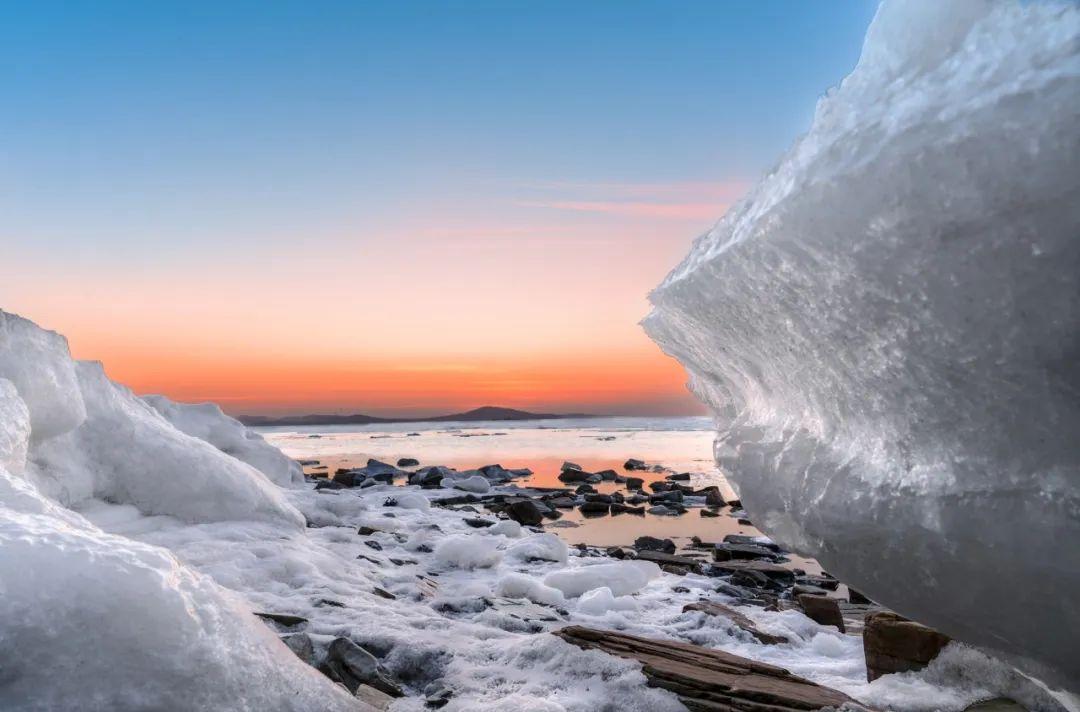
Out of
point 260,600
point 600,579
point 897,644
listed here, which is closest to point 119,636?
point 260,600

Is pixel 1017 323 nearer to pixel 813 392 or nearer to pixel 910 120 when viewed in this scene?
pixel 910 120

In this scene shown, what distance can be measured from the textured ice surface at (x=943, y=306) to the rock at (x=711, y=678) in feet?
2.44

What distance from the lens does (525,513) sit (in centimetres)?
1092

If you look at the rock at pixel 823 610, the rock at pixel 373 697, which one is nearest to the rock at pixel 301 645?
the rock at pixel 373 697

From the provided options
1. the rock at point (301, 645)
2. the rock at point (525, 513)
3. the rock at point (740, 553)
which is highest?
the rock at point (301, 645)

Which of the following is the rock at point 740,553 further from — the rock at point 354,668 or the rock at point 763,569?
the rock at point 354,668

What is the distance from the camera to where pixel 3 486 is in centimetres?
304

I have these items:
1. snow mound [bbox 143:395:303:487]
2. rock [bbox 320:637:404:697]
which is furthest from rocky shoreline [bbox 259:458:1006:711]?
snow mound [bbox 143:395:303:487]

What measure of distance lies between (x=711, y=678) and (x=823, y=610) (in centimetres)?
288

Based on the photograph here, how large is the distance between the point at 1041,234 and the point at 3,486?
386 cm

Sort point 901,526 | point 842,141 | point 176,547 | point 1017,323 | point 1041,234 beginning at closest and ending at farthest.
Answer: point 1041,234, point 1017,323, point 842,141, point 901,526, point 176,547

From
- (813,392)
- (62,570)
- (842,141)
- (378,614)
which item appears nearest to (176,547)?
(378,614)

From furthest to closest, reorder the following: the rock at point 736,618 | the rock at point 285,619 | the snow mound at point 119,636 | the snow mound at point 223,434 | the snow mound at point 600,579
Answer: the snow mound at point 223,434, the snow mound at point 600,579, the rock at point 736,618, the rock at point 285,619, the snow mound at point 119,636

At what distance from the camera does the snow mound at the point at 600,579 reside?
5879mm
